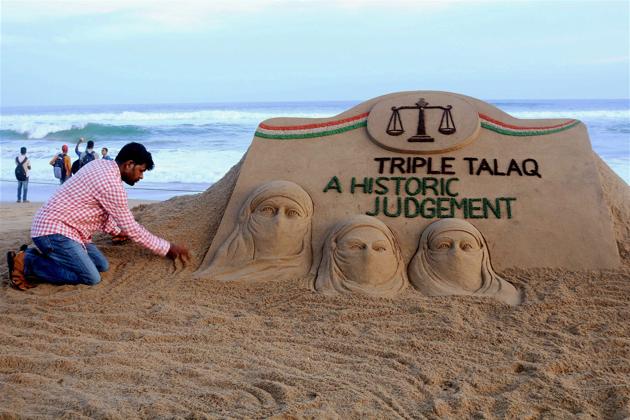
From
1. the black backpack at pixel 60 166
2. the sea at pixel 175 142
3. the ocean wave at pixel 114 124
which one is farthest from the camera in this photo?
the ocean wave at pixel 114 124

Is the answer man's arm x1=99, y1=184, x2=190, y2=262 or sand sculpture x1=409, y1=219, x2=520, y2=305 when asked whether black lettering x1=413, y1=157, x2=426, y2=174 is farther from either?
man's arm x1=99, y1=184, x2=190, y2=262

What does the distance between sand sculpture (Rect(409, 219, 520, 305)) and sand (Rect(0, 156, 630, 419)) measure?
126mm

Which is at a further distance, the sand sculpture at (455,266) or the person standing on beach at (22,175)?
the person standing on beach at (22,175)

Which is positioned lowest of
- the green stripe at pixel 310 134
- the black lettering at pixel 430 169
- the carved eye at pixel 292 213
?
the carved eye at pixel 292 213

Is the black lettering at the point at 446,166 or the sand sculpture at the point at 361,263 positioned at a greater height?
the black lettering at the point at 446,166

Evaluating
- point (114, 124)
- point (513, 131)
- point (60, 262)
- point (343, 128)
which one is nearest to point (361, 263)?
point (343, 128)

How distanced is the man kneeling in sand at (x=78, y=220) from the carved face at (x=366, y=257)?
1.32m

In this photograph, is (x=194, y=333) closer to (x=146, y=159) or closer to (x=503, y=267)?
(x=146, y=159)

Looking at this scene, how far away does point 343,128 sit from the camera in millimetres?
5438

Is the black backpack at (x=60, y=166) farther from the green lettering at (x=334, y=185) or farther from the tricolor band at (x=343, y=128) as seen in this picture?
the green lettering at (x=334, y=185)

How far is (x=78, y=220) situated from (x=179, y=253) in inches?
28.0

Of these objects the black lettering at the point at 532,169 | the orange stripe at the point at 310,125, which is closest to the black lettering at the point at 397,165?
the orange stripe at the point at 310,125

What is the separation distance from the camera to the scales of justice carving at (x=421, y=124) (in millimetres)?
5168

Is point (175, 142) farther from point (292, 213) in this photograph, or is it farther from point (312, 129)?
point (292, 213)
